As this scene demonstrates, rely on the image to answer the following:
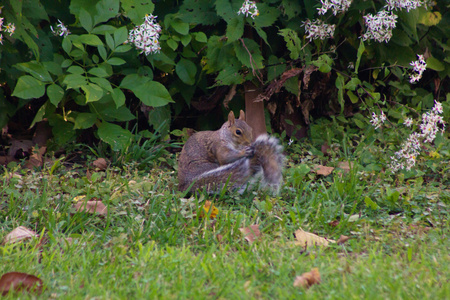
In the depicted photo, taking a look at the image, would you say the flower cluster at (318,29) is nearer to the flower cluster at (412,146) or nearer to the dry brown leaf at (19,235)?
the flower cluster at (412,146)

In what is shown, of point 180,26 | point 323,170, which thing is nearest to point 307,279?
point 323,170

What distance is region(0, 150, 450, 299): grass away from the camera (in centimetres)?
230

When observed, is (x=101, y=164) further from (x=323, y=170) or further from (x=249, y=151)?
(x=323, y=170)

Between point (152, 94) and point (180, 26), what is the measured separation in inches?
24.1

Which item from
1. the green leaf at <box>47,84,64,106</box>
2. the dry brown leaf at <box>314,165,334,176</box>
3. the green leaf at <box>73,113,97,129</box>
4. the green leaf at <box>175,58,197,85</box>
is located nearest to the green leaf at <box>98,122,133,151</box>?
the green leaf at <box>73,113,97,129</box>

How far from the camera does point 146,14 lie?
4.10 meters

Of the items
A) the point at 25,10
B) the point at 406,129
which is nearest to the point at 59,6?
the point at 25,10

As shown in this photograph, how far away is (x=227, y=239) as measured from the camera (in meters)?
2.95

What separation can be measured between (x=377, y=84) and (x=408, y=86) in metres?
0.32

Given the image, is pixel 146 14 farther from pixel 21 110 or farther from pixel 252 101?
pixel 21 110

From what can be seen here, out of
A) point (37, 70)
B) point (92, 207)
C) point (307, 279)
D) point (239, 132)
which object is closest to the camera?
point (307, 279)

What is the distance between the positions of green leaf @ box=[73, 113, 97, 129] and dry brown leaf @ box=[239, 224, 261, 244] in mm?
1945

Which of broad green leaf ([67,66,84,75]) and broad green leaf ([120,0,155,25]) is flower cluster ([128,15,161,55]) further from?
broad green leaf ([67,66,84,75])

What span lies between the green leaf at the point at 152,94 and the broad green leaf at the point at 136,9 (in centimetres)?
51
